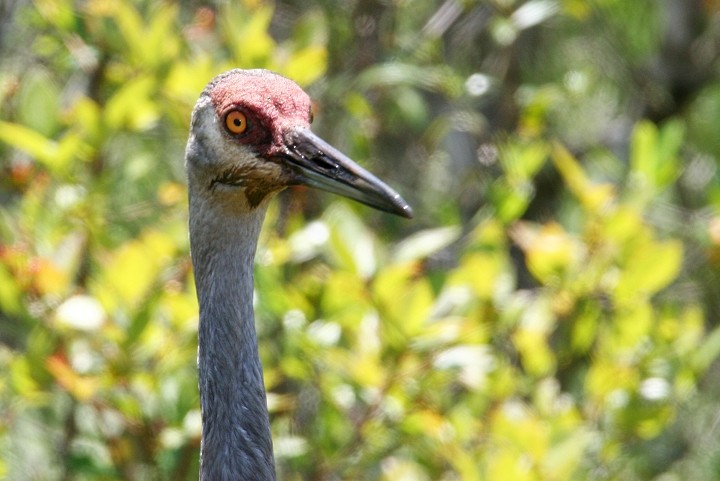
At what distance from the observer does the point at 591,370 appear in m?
4.95

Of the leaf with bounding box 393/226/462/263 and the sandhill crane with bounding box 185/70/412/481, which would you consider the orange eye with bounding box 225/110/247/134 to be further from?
the leaf with bounding box 393/226/462/263

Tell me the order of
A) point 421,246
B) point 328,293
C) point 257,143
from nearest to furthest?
point 257,143 → point 328,293 → point 421,246

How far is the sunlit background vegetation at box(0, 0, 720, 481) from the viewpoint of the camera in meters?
4.44

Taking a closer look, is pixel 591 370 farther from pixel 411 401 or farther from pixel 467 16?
pixel 467 16

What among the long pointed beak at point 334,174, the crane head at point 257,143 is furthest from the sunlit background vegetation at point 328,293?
the long pointed beak at point 334,174

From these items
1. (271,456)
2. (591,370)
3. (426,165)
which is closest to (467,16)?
(426,165)

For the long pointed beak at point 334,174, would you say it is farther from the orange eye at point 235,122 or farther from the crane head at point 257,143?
the orange eye at point 235,122

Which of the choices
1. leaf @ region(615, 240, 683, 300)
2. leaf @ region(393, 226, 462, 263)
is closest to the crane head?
leaf @ region(393, 226, 462, 263)

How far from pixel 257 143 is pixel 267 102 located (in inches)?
4.4

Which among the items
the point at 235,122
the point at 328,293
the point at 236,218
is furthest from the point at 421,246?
the point at 235,122

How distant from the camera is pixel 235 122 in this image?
134 inches

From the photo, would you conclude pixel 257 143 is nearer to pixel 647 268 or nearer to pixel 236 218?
pixel 236 218

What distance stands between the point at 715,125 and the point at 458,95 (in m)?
2.43

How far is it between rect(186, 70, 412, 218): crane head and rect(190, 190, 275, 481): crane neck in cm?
9
